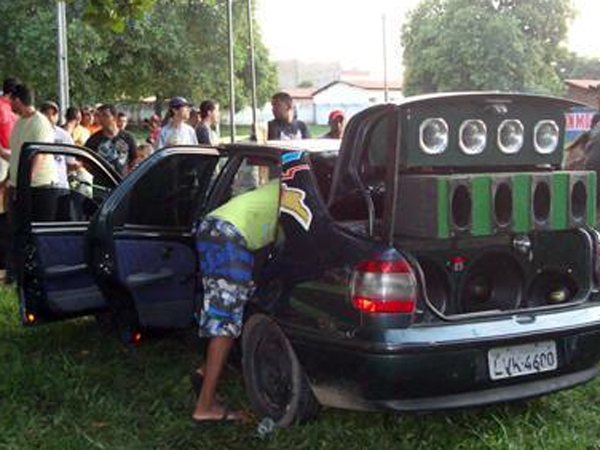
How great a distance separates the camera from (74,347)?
578 centimetres

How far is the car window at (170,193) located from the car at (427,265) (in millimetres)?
553

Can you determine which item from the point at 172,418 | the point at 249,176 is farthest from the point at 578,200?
the point at 172,418

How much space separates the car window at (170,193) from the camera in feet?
16.8

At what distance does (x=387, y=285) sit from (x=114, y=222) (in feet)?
6.99

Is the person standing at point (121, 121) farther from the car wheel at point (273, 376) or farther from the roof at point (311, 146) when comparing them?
the car wheel at point (273, 376)

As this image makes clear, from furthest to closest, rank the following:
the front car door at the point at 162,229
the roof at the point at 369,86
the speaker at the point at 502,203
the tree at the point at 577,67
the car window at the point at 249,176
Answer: the roof at the point at 369,86
the tree at the point at 577,67
the front car door at the point at 162,229
the car window at the point at 249,176
the speaker at the point at 502,203

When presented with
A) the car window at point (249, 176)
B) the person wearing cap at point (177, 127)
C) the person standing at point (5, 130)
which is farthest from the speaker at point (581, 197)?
the person standing at point (5, 130)

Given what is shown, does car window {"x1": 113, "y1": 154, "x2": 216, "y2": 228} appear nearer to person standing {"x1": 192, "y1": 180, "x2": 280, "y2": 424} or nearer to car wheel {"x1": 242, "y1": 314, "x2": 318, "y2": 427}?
person standing {"x1": 192, "y1": 180, "x2": 280, "y2": 424}

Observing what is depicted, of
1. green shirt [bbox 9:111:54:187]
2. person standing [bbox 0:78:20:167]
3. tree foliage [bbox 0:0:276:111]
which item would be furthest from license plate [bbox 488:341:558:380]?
tree foliage [bbox 0:0:276:111]

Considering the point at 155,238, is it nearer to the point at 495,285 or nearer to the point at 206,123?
the point at 495,285

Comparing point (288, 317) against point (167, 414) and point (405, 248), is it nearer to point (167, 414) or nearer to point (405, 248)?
point (405, 248)

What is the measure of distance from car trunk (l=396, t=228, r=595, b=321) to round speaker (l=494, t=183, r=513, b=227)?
0.59 ft

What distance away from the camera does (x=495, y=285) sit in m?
4.14

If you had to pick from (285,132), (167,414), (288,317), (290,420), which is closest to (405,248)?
(288,317)
